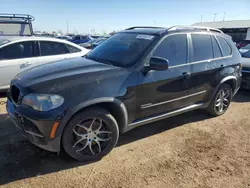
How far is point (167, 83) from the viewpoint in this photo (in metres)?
3.57

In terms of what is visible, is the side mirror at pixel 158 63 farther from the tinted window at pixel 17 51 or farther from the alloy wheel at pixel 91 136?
the tinted window at pixel 17 51

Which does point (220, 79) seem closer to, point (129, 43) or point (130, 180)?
point (129, 43)

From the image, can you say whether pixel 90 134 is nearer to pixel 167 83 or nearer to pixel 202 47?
pixel 167 83

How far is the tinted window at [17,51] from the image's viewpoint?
17.6 ft

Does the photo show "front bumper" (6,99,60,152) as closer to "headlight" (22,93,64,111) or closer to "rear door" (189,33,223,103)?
"headlight" (22,93,64,111)

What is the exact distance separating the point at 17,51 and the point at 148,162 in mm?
4297

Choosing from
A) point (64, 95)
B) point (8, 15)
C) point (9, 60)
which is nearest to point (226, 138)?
point (64, 95)

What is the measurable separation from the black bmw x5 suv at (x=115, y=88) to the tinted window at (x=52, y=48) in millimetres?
2373

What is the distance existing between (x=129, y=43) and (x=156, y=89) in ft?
3.00

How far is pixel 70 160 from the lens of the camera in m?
3.13

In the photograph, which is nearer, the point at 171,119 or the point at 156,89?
the point at 156,89

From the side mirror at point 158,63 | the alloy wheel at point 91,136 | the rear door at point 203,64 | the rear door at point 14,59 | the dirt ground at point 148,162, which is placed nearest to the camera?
the dirt ground at point 148,162

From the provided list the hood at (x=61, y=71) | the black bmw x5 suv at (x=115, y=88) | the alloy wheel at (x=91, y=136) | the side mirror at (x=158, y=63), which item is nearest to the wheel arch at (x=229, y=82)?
the black bmw x5 suv at (x=115, y=88)

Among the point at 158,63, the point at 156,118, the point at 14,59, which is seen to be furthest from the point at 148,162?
the point at 14,59
